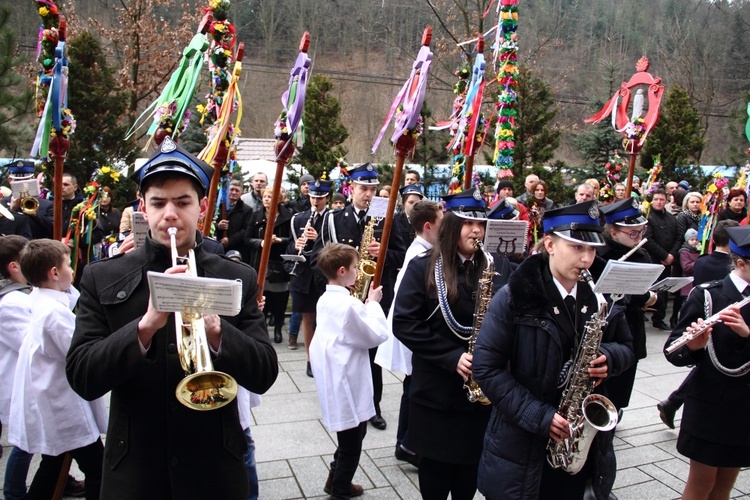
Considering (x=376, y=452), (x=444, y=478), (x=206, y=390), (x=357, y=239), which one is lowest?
(x=376, y=452)

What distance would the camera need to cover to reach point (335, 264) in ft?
15.4

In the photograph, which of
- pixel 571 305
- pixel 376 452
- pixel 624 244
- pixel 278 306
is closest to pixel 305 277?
pixel 278 306

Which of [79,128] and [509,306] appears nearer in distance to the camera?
[509,306]

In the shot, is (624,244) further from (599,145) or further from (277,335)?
(599,145)

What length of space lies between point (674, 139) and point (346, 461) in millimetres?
17214

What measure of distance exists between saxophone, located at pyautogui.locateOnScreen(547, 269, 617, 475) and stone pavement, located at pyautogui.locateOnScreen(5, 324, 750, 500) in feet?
6.23

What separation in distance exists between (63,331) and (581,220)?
9.99 feet

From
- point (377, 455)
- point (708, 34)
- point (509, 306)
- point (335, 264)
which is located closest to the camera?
point (509, 306)

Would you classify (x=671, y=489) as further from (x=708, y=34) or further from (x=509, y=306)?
(x=708, y=34)

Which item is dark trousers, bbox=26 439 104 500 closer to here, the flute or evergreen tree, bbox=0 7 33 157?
the flute

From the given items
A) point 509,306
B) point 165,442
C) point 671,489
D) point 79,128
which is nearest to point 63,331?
point 165,442

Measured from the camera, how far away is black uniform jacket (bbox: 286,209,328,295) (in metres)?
7.66

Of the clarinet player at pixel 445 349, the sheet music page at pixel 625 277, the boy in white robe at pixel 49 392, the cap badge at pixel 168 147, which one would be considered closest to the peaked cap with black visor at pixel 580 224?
the sheet music page at pixel 625 277

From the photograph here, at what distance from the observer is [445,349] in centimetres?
373
